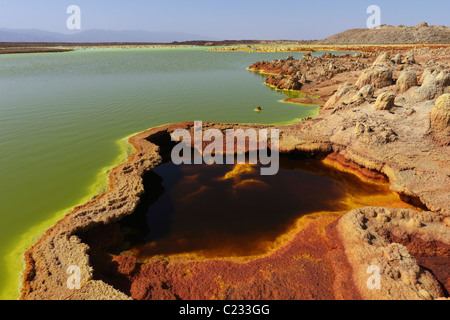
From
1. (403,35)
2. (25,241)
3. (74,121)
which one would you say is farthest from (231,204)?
(403,35)

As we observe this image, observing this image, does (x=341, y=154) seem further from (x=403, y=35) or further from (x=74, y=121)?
(x=403, y=35)

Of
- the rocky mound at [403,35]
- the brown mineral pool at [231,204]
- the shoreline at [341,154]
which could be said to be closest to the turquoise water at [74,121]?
the shoreline at [341,154]

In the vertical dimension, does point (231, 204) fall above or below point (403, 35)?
below

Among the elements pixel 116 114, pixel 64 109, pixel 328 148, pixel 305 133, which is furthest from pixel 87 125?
pixel 328 148

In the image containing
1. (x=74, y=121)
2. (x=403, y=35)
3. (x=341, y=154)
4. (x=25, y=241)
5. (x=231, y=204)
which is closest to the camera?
(x=25, y=241)

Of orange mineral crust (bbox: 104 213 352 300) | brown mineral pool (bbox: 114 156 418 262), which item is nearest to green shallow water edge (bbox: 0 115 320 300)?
brown mineral pool (bbox: 114 156 418 262)

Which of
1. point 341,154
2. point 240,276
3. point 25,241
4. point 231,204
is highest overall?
point 341,154

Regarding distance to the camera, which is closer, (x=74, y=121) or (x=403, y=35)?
(x=74, y=121)
